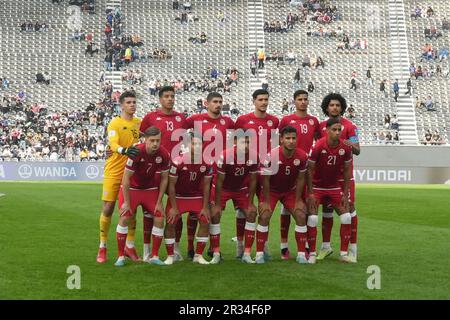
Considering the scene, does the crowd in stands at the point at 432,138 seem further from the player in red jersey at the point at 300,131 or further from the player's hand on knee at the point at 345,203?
the player's hand on knee at the point at 345,203

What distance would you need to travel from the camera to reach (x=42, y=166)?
34.7 meters

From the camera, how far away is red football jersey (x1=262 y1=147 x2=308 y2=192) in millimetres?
10516

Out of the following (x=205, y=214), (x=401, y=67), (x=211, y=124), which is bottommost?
(x=205, y=214)

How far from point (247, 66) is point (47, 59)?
11320 millimetres

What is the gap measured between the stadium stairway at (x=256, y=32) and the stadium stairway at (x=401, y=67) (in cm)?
754

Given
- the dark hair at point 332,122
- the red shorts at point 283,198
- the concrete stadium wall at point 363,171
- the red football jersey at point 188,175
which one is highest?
the dark hair at point 332,122

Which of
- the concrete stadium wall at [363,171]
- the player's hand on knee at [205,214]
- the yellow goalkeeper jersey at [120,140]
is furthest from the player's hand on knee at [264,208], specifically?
the concrete stadium wall at [363,171]

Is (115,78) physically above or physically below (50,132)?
above

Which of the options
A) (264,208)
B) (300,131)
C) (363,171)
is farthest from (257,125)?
(363,171)

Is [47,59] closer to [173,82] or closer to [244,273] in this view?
[173,82]

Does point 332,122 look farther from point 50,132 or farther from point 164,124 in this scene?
point 50,132

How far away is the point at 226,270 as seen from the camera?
9.76 m

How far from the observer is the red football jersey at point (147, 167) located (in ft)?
33.5

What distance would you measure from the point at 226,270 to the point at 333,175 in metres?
2.16
